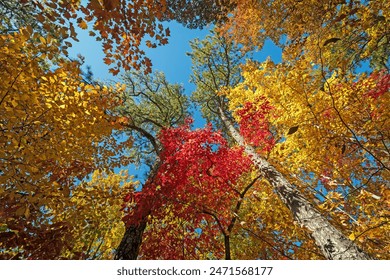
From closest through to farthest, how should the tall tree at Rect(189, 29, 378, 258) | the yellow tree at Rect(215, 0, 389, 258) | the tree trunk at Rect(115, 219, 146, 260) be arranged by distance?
the tall tree at Rect(189, 29, 378, 258)
the tree trunk at Rect(115, 219, 146, 260)
the yellow tree at Rect(215, 0, 389, 258)

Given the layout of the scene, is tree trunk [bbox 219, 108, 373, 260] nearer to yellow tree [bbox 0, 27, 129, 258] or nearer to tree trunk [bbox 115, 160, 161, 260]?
tree trunk [bbox 115, 160, 161, 260]

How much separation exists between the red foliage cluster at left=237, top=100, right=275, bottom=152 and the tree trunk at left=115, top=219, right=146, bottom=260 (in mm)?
5057

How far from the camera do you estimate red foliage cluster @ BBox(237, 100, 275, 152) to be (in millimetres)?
8652

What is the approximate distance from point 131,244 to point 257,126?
617 cm

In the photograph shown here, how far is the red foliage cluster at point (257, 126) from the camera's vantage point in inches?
341

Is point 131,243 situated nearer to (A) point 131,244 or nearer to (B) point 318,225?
(A) point 131,244

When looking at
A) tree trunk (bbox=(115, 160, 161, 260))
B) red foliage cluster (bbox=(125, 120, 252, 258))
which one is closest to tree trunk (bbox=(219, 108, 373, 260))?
red foliage cluster (bbox=(125, 120, 252, 258))

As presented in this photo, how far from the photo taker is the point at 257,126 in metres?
9.11

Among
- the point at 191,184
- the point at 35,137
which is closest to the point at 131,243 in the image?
the point at 191,184

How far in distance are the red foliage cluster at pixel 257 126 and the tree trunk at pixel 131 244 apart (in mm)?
5057

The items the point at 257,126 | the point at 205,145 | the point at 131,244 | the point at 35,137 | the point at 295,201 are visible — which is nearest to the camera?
the point at 35,137

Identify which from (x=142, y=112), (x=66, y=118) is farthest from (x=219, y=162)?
(x=142, y=112)

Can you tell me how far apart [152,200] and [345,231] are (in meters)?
4.34
